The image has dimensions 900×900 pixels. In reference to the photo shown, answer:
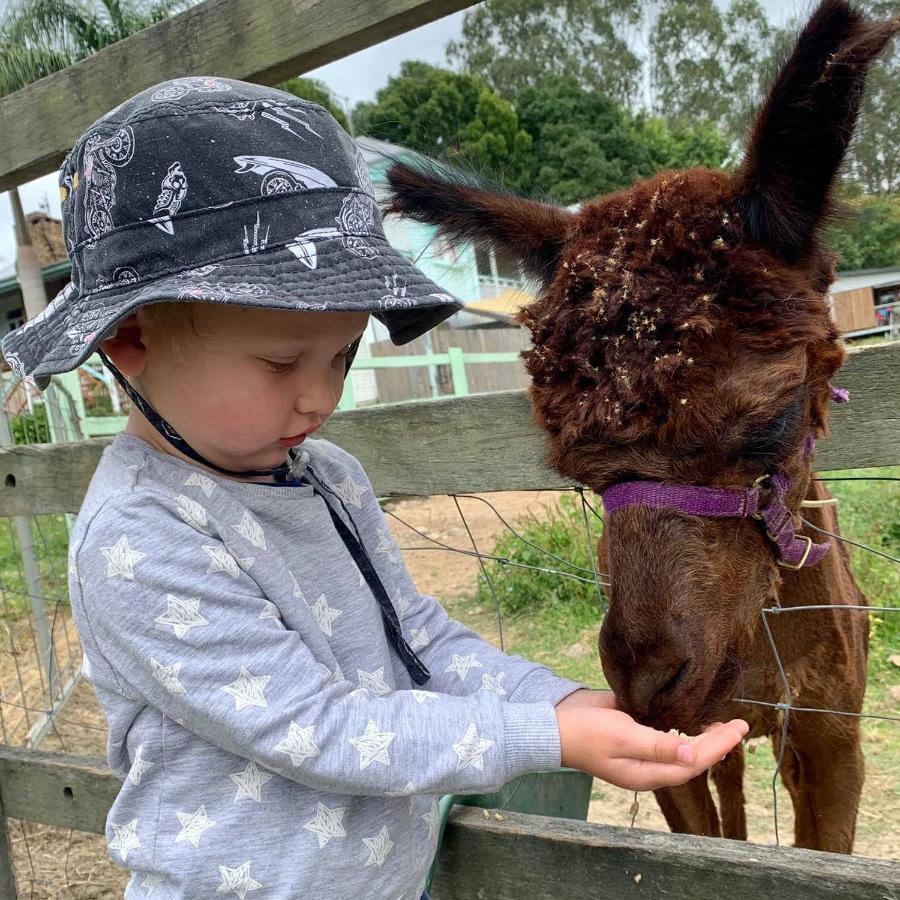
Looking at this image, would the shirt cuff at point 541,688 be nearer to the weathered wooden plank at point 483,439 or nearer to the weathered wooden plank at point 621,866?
the weathered wooden plank at point 621,866

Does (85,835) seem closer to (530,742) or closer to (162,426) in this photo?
(162,426)

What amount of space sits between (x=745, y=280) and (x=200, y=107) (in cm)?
108

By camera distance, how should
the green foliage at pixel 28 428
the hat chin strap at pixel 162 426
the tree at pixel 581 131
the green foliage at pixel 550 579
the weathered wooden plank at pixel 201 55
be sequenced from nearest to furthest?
the hat chin strap at pixel 162 426
the weathered wooden plank at pixel 201 55
the green foliage at pixel 28 428
the green foliage at pixel 550 579
the tree at pixel 581 131

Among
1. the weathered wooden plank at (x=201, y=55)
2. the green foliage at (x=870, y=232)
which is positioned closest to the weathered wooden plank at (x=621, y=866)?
the green foliage at (x=870, y=232)

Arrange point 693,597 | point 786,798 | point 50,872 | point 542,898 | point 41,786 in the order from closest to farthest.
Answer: point 693,597
point 542,898
point 41,786
point 50,872
point 786,798

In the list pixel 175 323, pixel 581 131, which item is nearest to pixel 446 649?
pixel 175 323

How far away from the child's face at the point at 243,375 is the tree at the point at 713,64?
3.62 ft

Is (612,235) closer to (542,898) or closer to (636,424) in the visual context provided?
(636,424)

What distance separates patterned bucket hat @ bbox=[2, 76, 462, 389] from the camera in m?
1.26

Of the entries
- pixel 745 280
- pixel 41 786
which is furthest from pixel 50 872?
pixel 745 280

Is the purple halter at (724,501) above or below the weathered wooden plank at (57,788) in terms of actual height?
above

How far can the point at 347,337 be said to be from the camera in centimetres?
140

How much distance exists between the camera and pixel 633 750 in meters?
1.22

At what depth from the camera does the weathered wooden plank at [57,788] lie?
2154 millimetres
